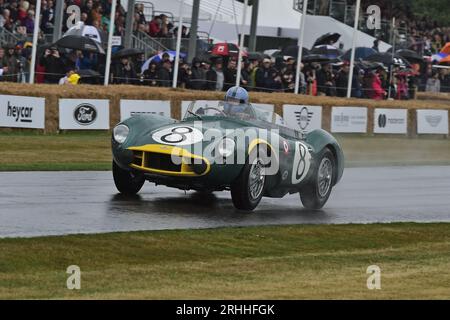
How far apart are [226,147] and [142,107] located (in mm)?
11912

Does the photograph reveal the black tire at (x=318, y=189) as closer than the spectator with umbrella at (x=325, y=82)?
Yes

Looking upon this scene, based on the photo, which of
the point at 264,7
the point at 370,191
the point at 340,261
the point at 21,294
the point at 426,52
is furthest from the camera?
the point at 426,52

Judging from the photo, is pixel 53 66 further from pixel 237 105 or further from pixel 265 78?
pixel 237 105

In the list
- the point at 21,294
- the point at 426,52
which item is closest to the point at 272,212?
the point at 21,294

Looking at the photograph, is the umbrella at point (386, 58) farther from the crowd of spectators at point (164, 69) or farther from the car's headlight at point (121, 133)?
the car's headlight at point (121, 133)

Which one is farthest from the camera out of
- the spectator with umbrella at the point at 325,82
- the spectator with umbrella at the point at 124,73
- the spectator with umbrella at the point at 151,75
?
the spectator with umbrella at the point at 325,82

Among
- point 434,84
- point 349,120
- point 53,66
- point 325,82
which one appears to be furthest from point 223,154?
point 434,84

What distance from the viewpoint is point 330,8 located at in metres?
42.7

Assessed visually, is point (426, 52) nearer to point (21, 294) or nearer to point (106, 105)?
point (106, 105)

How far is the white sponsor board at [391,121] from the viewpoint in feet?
100

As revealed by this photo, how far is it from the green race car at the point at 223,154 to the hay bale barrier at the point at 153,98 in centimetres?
877

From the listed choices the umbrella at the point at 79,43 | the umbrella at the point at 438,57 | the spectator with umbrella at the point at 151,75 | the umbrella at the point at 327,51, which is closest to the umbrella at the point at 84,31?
the umbrella at the point at 79,43

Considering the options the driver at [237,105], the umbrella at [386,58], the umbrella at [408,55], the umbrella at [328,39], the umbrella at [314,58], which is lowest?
the driver at [237,105]

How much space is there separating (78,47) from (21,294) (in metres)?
16.8
